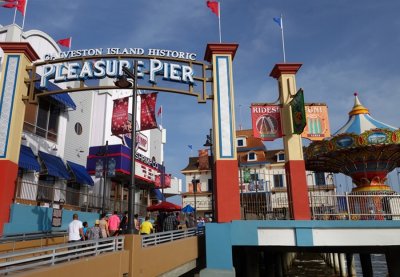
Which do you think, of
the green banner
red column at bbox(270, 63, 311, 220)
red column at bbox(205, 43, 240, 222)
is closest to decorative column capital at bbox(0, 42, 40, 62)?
red column at bbox(205, 43, 240, 222)

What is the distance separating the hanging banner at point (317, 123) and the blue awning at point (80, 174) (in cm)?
1400

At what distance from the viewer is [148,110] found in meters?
18.2

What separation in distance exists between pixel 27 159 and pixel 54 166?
8.88 feet

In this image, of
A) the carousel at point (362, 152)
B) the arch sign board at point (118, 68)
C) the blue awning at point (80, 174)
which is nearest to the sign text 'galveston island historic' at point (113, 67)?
the arch sign board at point (118, 68)

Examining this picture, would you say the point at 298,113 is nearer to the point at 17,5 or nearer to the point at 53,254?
the point at 53,254

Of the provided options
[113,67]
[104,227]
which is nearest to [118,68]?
[113,67]

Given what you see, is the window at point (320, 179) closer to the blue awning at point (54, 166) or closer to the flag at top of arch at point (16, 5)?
the blue awning at point (54, 166)

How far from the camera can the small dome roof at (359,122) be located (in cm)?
2425

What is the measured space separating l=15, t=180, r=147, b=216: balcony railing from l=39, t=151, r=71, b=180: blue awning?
77cm

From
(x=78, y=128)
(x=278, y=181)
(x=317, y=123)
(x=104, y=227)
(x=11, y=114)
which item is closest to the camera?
(x=104, y=227)

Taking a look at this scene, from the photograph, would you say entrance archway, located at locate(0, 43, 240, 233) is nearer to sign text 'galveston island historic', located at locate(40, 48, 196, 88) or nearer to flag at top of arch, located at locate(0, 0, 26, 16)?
sign text 'galveston island historic', located at locate(40, 48, 196, 88)

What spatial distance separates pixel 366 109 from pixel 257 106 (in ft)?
43.9

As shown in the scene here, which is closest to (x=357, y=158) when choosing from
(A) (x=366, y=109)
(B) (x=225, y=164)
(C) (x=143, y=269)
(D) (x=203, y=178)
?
(A) (x=366, y=109)

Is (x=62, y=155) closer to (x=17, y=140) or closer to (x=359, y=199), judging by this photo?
(x=17, y=140)
